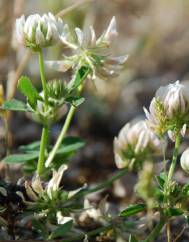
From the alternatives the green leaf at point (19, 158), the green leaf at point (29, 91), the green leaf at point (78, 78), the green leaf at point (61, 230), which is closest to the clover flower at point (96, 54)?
the green leaf at point (78, 78)

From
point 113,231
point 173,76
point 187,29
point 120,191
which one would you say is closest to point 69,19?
point 173,76

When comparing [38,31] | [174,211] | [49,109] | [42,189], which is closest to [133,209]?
[174,211]

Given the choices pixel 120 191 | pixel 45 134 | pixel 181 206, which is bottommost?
pixel 120 191

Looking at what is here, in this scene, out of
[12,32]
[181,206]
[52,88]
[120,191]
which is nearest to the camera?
[181,206]

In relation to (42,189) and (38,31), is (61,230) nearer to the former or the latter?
(42,189)

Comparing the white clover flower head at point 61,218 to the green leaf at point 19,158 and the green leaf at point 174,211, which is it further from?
the green leaf at point 174,211

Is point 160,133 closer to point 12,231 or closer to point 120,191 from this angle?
point 12,231
